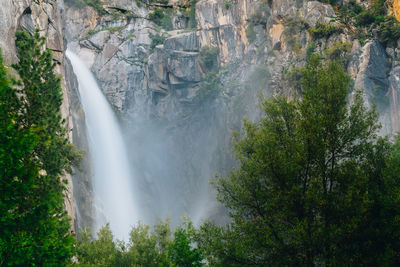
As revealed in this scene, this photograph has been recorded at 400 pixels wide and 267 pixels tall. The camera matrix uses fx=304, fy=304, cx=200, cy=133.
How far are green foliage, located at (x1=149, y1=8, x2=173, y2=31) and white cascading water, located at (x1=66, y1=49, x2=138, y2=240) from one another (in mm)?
11877

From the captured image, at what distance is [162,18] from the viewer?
43.5 meters

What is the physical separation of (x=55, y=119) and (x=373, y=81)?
19.6m

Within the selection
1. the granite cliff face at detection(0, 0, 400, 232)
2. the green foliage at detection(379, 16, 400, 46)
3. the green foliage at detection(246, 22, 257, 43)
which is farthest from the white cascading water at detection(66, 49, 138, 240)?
the green foliage at detection(379, 16, 400, 46)

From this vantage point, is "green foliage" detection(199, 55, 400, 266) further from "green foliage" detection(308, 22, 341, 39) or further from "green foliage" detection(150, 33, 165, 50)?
"green foliage" detection(150, 33, 165, 50)

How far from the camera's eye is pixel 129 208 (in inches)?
1362

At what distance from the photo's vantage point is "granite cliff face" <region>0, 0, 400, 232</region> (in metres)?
28.4

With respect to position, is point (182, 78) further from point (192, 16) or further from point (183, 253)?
point (183, 253)

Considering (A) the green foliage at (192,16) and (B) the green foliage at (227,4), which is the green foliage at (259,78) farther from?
(A) the green foliage at (192,16)

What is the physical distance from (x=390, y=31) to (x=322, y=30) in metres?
4.81

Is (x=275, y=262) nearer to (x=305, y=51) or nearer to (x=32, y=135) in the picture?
(x=32, y=135)

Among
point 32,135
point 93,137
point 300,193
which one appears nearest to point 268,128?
point 300,193

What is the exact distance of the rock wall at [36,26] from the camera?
15.4 metres

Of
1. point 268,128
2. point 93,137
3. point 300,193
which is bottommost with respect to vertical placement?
point 300,193

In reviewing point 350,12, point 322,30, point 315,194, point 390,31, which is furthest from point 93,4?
point 315,194
